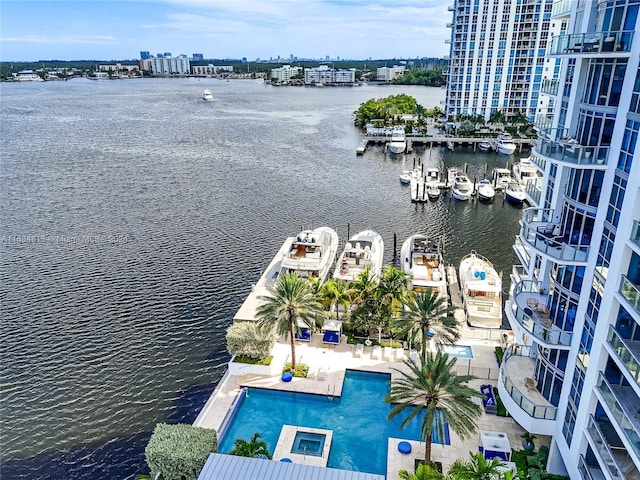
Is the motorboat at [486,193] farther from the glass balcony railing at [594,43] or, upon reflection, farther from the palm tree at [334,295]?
the glass balcony railing at [594,43]

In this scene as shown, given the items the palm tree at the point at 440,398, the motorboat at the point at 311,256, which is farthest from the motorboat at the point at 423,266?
the palm tree at the point at 440,398

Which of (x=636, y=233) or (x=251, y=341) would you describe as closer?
(x=636, y=233)

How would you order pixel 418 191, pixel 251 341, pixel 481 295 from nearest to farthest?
pixel 251 341 → pixel 481 295 → pixel 418 191

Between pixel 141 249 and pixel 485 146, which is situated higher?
pixel 485 146

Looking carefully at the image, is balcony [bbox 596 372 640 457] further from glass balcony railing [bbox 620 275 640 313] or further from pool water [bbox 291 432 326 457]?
pool water [bbox 291 432 326 457]

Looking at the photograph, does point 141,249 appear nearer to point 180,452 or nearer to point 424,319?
point 180,452

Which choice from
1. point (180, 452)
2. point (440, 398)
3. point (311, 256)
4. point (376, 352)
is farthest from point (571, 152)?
point (311, 256)
